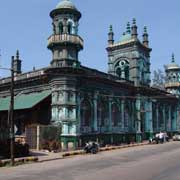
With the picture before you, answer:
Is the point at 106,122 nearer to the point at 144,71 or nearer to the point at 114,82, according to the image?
the point at 114,82

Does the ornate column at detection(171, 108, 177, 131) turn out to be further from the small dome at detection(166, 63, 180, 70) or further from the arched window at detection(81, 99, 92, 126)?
the arched window at detection(81, 99, 92, 126)

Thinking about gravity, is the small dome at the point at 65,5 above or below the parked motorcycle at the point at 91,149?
above

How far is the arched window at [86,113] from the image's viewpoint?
116ft

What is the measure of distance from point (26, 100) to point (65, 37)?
696 centimetres

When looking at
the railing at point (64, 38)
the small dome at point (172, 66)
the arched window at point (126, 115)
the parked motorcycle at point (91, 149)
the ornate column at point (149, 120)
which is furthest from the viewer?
the small dome at point (172, 66)

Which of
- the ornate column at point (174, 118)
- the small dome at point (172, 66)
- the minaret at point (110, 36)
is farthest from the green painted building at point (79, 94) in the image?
the small dome at point (172, 66)

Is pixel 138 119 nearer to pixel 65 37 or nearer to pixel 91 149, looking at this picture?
pixel 65 37

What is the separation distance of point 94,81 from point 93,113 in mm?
3169

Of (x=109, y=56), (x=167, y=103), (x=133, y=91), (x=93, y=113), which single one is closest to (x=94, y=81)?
(x=93, y=113)

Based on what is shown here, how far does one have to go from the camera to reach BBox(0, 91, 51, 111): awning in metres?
33.2

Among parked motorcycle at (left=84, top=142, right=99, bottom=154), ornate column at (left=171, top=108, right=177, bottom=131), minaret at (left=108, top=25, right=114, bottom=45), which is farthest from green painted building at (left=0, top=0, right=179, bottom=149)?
ornate column at (left=171, top=108, right=177, bottom=131)

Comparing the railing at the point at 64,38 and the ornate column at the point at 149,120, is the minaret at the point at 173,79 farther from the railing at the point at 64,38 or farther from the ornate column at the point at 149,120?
the railing at the point at 64,38

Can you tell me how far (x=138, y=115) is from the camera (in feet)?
147

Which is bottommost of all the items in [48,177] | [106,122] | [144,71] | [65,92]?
[48,177]
